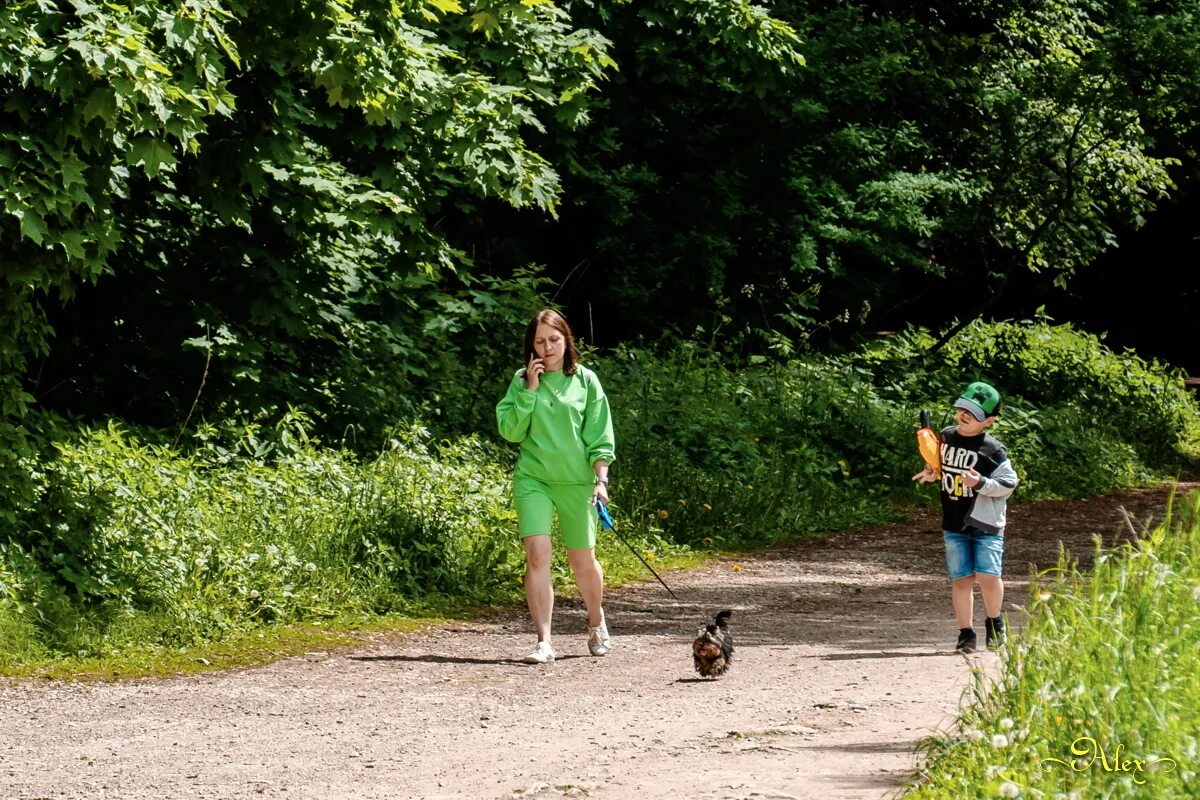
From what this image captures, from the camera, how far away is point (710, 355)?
58.2 feet

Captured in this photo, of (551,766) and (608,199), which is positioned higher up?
(608,199)

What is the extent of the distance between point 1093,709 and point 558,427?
4.30 m

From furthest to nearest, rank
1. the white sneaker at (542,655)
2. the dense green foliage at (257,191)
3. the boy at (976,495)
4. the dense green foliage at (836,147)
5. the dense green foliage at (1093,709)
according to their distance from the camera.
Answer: the dense green foliage at (836,147) < the dense green foliage at (257,191) < the white sneaker at (542,655) < the boy at (976,495) < the dense green foliage at (1093,709)

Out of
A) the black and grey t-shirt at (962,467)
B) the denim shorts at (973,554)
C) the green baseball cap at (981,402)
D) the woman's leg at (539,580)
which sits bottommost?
the woman's leg at (539,580)

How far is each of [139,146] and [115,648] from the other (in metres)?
2.80

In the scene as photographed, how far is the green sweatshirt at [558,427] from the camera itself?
27.8ft

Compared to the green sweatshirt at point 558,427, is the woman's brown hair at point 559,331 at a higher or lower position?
higher

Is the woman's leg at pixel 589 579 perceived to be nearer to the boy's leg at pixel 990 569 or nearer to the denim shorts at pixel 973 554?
the denim shorts at pixel 973 554

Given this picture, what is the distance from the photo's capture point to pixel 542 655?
842 cm

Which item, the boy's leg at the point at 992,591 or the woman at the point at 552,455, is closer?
the boy's leg at the point at 992,591

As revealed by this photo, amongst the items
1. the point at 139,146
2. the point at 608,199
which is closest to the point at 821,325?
the point at 608,199

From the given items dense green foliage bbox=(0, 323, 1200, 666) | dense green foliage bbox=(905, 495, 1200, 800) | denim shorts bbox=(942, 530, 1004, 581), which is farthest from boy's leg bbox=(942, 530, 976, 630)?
dense green foliage bbox=(0, 323, 1200, 666)

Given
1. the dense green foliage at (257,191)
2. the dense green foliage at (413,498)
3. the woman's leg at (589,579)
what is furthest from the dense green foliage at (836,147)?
the woman's leg at (589,579)

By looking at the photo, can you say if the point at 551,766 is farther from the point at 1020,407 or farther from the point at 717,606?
the point at 1020,407
